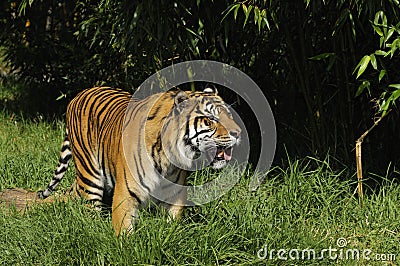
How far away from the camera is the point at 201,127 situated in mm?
4020

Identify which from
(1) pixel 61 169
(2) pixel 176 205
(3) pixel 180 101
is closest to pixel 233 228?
(2) pixel 176 205

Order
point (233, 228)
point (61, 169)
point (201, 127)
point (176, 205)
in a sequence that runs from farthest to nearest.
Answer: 1. point (61, 169)
2. point (176, 205)
3. point (201, 127)
4. point (233, 228)

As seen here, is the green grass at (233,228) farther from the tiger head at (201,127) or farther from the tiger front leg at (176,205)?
the tiger head at (201,127)

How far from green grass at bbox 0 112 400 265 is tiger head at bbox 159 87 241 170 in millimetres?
352

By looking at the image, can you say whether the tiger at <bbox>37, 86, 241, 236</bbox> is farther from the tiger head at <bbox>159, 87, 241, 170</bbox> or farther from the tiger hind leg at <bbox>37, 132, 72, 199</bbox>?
the tiger hind leg at <bbox>37, 132, 72, 199</bbox>

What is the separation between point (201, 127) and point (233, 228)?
0.56 metres

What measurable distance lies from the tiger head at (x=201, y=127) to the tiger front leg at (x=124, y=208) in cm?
31

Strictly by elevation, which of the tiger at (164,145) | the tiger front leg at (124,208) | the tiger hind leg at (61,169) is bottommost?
the tiger hind leg at (61,169)

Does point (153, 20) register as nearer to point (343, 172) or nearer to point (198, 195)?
point (198, 195)

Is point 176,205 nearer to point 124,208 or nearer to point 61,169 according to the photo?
point 124,208

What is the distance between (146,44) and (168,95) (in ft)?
3.55

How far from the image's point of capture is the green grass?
12.2 ft

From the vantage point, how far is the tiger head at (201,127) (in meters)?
4.01

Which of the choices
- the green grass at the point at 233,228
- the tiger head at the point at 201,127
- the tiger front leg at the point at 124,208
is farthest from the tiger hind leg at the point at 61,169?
the tiger head at the point at 201,127
